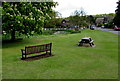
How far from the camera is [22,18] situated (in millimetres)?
19156

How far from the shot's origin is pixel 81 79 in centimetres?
810

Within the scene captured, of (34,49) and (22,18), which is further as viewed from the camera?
(22,18)

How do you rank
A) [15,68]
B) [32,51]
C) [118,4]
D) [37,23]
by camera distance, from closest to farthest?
[15,68] → [32,51] → [37,23] → [118,4]

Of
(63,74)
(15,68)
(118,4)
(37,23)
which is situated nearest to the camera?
(63,74)

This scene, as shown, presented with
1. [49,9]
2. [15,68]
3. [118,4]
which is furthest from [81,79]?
[118,4]

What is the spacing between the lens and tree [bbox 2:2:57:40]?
18.6 metres

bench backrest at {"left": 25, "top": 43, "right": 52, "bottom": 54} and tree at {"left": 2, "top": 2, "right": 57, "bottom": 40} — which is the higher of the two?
tree at {"left": 2, "top": 2, "right": 57, "bottom": 40}

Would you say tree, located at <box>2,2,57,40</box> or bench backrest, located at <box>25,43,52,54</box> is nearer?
bench backrest, located at <box>25,43,52,54</box>

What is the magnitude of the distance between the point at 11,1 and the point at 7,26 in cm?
405

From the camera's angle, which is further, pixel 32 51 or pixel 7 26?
pixel 7 26

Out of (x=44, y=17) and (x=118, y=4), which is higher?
(x=118, y=4)

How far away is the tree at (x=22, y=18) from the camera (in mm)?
18625

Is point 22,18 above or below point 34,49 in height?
above

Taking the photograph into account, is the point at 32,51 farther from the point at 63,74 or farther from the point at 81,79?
the point at 81,79
